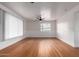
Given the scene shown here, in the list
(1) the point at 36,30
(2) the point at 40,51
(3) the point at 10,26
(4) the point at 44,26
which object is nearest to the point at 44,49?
(2) the point at 40,51

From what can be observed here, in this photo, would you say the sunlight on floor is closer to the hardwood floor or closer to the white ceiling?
the hardwood floor

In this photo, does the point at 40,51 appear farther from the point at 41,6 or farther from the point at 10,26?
the point at 10,26

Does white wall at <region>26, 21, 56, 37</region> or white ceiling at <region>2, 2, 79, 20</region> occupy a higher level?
white ceiling at <region>2, 2, 79, 20</region>

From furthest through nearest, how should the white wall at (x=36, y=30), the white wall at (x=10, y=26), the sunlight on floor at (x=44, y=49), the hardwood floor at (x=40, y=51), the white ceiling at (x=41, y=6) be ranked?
the white wall at (x=36, y=30), the white wall at (x=10, y=26), the white ceiling at (x=41, y=6), the sunlight on floor at (x=44, y=49), the hardwood floor at (x=40, y=51)

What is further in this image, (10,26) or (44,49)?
(10,26)

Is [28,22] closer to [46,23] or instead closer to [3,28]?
[46,23]

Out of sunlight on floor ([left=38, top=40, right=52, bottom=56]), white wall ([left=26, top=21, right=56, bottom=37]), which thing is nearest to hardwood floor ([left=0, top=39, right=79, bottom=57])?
sunlight on floor ([left=38, top=40, right=52, bottom=56])

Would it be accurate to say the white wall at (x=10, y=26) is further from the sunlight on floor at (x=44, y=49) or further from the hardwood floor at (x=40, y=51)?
the sunlight on floor at (x=44, y=49)

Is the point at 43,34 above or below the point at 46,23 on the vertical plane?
below

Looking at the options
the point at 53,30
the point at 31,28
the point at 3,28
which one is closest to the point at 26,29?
the point at 31,28

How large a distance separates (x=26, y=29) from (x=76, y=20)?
7.47 meters

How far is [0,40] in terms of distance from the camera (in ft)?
16.1

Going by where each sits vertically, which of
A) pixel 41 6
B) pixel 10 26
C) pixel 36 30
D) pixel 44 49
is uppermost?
pixel 41 6

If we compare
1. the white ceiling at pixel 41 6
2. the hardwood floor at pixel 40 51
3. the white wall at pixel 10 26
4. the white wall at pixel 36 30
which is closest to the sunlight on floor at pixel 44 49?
the hardwood floor at pixel 40 51
